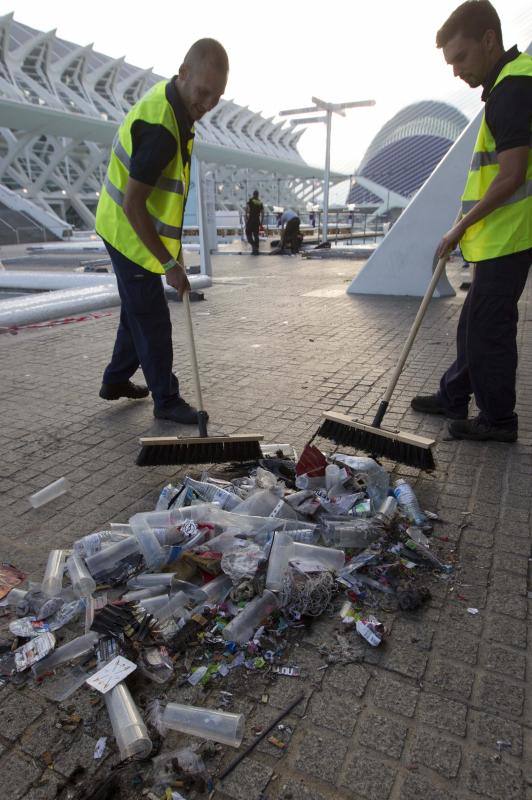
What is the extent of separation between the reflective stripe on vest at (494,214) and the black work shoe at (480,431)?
1.03 metres

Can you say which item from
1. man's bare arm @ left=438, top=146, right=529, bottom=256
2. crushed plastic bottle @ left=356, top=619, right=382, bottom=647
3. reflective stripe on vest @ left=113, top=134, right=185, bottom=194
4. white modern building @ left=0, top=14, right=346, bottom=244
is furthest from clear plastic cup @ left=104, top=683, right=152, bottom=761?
white modern building @ left=0, top=14, right=346, bottom=244

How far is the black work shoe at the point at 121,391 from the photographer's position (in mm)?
4039

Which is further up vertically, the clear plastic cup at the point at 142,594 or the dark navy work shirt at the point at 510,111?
the dark navy work shirt at the point at 510,111

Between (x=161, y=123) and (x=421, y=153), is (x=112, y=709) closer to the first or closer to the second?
(x=161, y=123)

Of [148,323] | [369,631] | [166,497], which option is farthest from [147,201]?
[369,631]

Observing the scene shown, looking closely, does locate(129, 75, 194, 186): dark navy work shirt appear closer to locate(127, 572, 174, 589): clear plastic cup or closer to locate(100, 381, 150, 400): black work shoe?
locate(100, 381, 150, 400): black work shoe

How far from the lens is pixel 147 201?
318cm

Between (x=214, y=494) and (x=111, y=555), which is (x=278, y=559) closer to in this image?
(x=214, y=494)

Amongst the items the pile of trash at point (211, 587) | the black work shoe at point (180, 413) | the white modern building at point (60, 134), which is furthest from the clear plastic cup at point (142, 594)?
the white modern building at point (60, 134)

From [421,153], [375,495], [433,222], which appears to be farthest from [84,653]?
[421,153]

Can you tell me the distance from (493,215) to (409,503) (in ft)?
5.55

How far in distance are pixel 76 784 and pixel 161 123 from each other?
113 inches

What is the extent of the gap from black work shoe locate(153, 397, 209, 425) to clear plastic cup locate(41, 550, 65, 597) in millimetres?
1502

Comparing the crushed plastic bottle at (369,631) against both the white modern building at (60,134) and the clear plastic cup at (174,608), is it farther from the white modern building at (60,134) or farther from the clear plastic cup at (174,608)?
the white modern building at (60,134)
